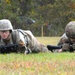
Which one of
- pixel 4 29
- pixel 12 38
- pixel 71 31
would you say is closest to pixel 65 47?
pixel 71 31

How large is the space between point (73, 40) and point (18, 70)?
196 inches

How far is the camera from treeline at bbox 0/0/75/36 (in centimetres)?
3122

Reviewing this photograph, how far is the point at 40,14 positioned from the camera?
3300 centimetres

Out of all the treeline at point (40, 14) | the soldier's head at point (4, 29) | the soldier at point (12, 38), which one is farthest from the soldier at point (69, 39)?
the treeline at point (40, 14)

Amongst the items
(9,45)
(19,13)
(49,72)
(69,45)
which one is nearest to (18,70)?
(49,72)

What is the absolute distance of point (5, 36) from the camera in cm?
1030

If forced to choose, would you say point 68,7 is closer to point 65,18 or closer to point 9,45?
point 65,18

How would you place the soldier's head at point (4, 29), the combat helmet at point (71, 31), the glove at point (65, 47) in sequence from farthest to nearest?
the glove at point (65, 47) → the combat helmet at point (71, 31) → the soldier's head at point (4, 29)

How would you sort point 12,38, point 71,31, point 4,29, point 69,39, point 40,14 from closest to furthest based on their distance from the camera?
1. point 4,29
2. point 12,38
3. point 71,31
4. point 69,39
5. point 40,14

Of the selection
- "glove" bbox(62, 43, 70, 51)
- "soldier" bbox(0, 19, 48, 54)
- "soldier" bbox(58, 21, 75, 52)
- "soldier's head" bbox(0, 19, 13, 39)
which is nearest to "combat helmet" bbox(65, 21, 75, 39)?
"soldier" bbox(58, 21, 75, 52)

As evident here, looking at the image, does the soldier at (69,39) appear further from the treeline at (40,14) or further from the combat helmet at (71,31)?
the treeline at (40,14)

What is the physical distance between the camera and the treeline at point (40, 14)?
3122 cm

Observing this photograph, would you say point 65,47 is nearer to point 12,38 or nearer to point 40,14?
point 12,38

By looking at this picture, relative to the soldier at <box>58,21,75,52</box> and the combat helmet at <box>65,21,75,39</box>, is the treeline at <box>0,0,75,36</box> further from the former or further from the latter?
the combat helmet at <box>65,21,75,39</box>
